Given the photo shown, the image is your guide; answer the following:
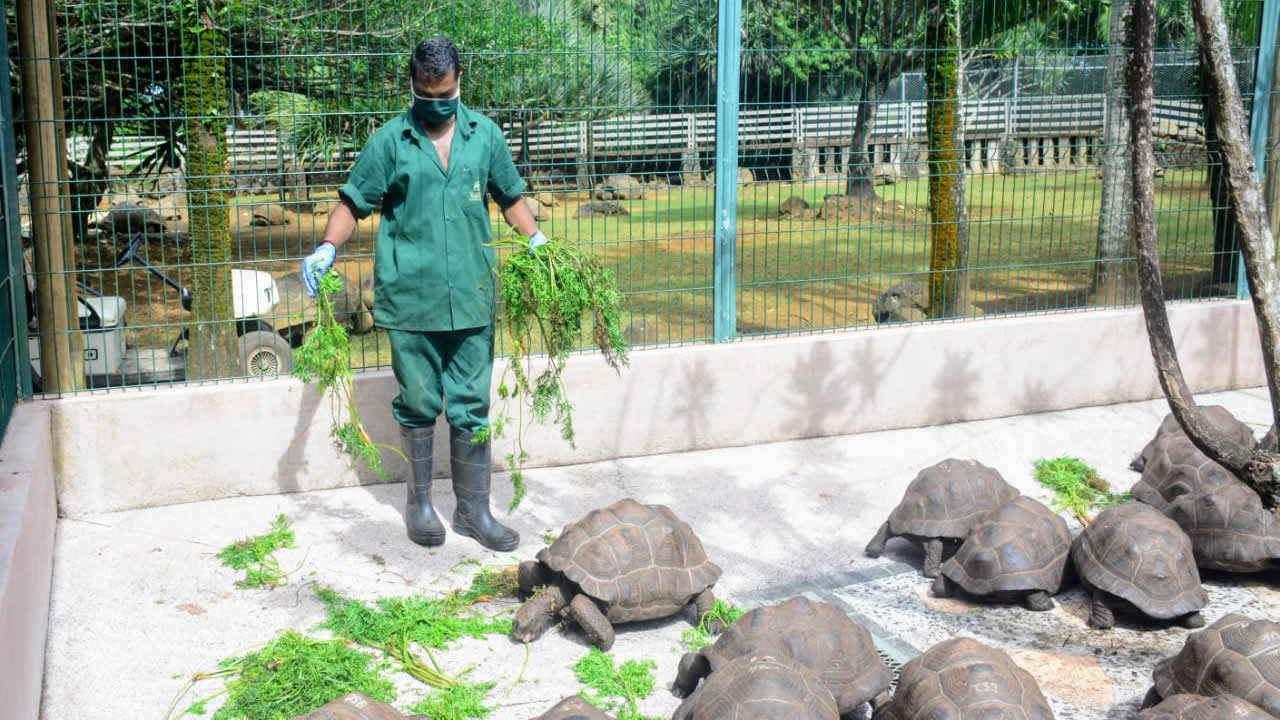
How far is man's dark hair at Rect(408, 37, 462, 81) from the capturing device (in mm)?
5777

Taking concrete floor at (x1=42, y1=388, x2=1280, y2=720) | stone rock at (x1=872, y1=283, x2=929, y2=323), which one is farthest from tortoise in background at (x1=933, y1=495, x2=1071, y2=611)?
stone rock at (x1=872, y1=283, x2=929, y2=323)

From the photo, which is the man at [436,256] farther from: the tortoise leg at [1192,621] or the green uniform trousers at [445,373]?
the tortoise leg at [1192,621]

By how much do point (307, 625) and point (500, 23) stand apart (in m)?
3.64

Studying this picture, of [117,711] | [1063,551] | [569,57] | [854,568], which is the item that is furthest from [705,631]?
[569,57]

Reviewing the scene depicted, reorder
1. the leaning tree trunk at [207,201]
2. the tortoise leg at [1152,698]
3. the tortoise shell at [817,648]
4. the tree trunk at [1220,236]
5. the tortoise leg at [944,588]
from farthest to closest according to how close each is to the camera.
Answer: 1. the tree trunk at [1220,236]
2. the leaning tree trunk at [207,201]
3. the tortoise leg at [944,588]
4. the tortoise leg at [1152,698]
5. the tortoise shell at [817,648]

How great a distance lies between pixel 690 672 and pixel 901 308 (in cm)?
509

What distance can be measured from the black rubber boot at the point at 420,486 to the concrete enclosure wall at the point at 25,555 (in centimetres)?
170

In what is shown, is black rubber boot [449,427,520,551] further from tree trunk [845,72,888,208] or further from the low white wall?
tree trunk [845,72,888,208]

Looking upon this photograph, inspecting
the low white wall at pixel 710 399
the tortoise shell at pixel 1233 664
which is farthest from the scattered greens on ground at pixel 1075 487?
the tortoise shell at pixel 1233 664

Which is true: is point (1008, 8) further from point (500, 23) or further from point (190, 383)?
point (190, 383)

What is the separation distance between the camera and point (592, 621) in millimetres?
5055

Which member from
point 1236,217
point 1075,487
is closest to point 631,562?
point 1236,217

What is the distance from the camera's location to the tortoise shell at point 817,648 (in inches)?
172

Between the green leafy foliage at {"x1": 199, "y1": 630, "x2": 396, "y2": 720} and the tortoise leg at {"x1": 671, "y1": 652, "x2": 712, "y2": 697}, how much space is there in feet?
3.60
